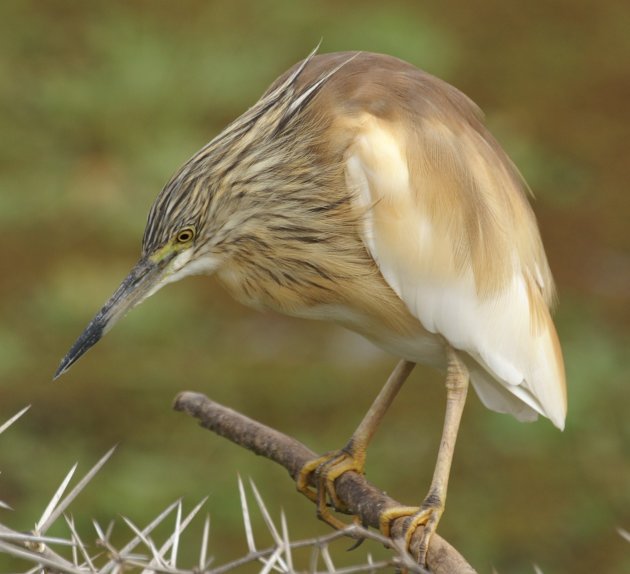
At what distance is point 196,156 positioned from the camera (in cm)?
246

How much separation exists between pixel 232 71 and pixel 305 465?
447 cm

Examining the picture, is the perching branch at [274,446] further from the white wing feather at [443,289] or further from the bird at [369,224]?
the white wing feather at [443,289]

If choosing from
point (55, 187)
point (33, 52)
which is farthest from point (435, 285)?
point (33, 52)

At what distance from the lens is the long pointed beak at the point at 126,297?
7.86 ft

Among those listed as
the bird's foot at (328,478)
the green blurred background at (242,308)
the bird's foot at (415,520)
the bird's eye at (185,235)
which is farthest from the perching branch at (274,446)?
the green blurred background at (242,308)

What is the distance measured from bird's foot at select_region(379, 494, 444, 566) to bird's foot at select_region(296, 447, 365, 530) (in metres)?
0.29

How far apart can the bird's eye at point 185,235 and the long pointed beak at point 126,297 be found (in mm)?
52

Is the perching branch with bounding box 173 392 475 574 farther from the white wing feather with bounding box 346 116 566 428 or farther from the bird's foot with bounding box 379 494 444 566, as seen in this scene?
the white wing feather with bounding box 346 116 566 428

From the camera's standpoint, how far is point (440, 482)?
7.91 feet

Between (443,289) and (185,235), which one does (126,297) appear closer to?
(185,235)

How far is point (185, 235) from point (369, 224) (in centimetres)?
33

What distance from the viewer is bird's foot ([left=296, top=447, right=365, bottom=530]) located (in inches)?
103

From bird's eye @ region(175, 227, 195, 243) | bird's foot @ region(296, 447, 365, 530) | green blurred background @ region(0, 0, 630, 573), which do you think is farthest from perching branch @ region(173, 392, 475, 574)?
green blurred background @ region(0, 0, 630, 573)

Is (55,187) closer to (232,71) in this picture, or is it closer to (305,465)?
(232,71)
